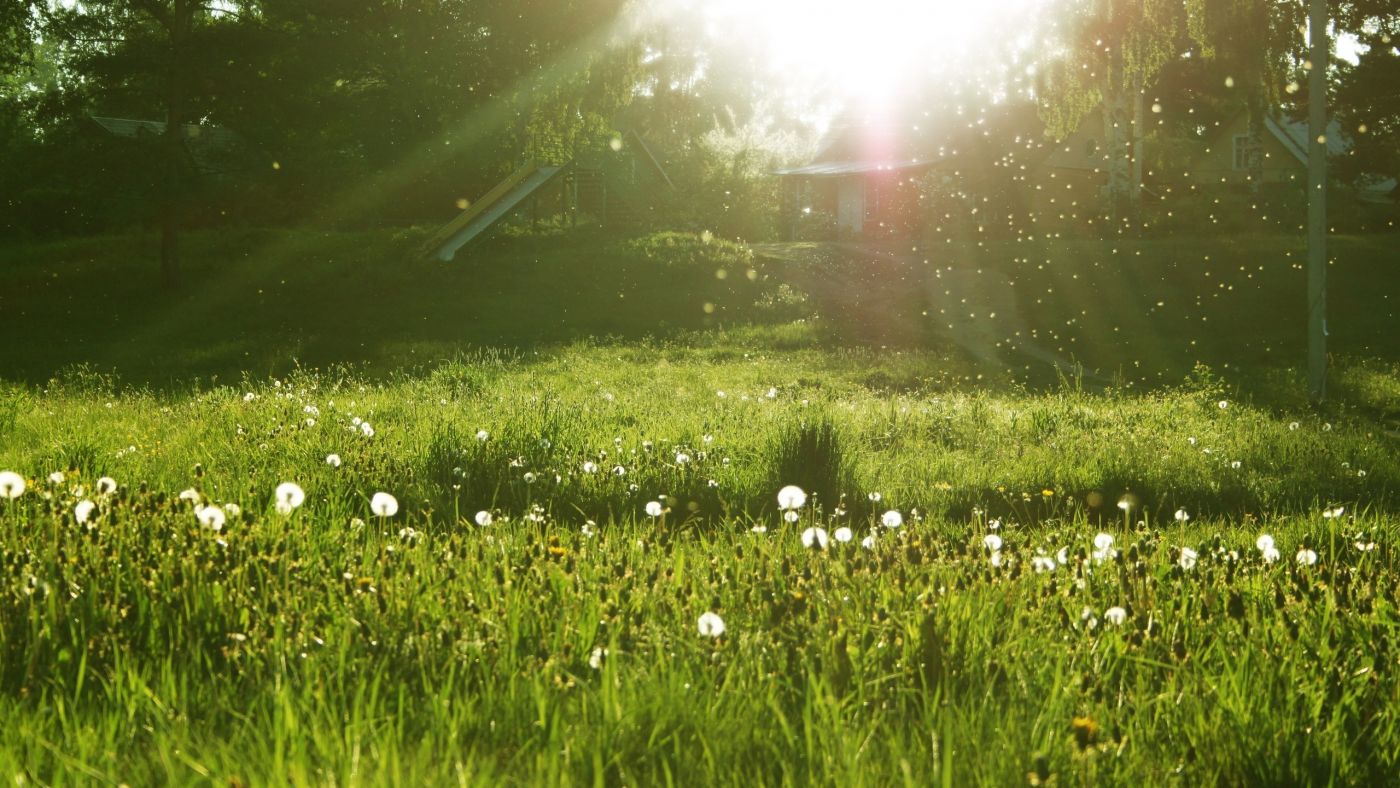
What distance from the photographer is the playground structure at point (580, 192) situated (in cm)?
3115

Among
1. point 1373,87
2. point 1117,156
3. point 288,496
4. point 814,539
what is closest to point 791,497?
point 814,539

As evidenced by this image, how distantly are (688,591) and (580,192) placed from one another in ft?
153

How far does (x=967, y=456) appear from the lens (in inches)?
317

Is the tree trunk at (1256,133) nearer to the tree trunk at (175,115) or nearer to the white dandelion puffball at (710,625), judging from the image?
the tree trunk at (175,115)

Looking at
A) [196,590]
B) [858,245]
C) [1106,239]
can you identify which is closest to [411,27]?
[858,245]

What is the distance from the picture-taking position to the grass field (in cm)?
221

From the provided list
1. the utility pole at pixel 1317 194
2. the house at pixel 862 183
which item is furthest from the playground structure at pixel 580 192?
the utility pole at pixel 1317 194

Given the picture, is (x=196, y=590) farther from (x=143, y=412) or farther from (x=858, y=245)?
(x=858, y=245)

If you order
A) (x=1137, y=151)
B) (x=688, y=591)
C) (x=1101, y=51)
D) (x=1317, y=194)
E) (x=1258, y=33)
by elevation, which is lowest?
(x=688, y=591)

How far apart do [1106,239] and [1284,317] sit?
764cm

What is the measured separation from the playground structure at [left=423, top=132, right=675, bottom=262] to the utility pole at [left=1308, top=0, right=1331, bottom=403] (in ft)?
66.2

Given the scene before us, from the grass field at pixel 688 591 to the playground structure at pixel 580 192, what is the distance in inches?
744

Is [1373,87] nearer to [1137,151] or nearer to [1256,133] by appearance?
[1256,133]

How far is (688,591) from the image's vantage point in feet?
11.2
